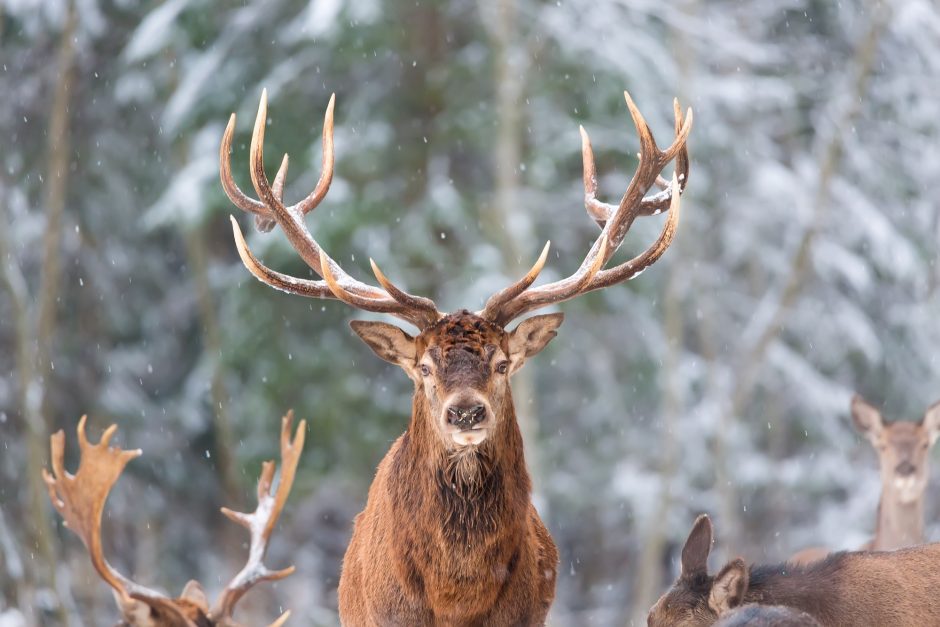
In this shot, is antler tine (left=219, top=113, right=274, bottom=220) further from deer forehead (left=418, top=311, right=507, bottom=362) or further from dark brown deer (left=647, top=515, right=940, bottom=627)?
dark brown deer (left=647, top=515, right=940, bottom=627)

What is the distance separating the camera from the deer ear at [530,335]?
700 centimetres

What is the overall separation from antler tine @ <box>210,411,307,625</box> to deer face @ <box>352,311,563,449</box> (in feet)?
7.88

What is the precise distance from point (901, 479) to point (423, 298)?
246 inches

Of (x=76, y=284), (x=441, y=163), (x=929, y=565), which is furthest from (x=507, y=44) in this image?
(x=929, y=565)

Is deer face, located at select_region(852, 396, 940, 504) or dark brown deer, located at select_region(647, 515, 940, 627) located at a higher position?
dark brown deer, located at select_region(647, 515, 940, 627)

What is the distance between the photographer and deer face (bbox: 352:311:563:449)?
6398 mm

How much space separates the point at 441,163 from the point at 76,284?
5192 mm

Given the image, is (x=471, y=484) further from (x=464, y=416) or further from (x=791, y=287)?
(x=791, y=287)

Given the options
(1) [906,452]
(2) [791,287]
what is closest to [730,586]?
(1) [906,452]

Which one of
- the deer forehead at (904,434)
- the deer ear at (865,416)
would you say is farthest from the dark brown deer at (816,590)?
the deer ear at (865,416)

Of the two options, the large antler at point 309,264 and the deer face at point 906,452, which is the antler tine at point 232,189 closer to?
the large antler at point 309,264

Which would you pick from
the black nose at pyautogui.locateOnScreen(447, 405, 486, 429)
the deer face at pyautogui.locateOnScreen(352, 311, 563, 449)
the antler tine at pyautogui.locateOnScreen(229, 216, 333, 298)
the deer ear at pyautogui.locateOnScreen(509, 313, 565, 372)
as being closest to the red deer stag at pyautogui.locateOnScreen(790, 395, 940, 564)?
the deer ear at pyautogui.locateOnScreen(509, 313, 565, 372)

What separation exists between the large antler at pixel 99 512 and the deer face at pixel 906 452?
5591 millimetres

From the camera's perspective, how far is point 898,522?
37.9ft
